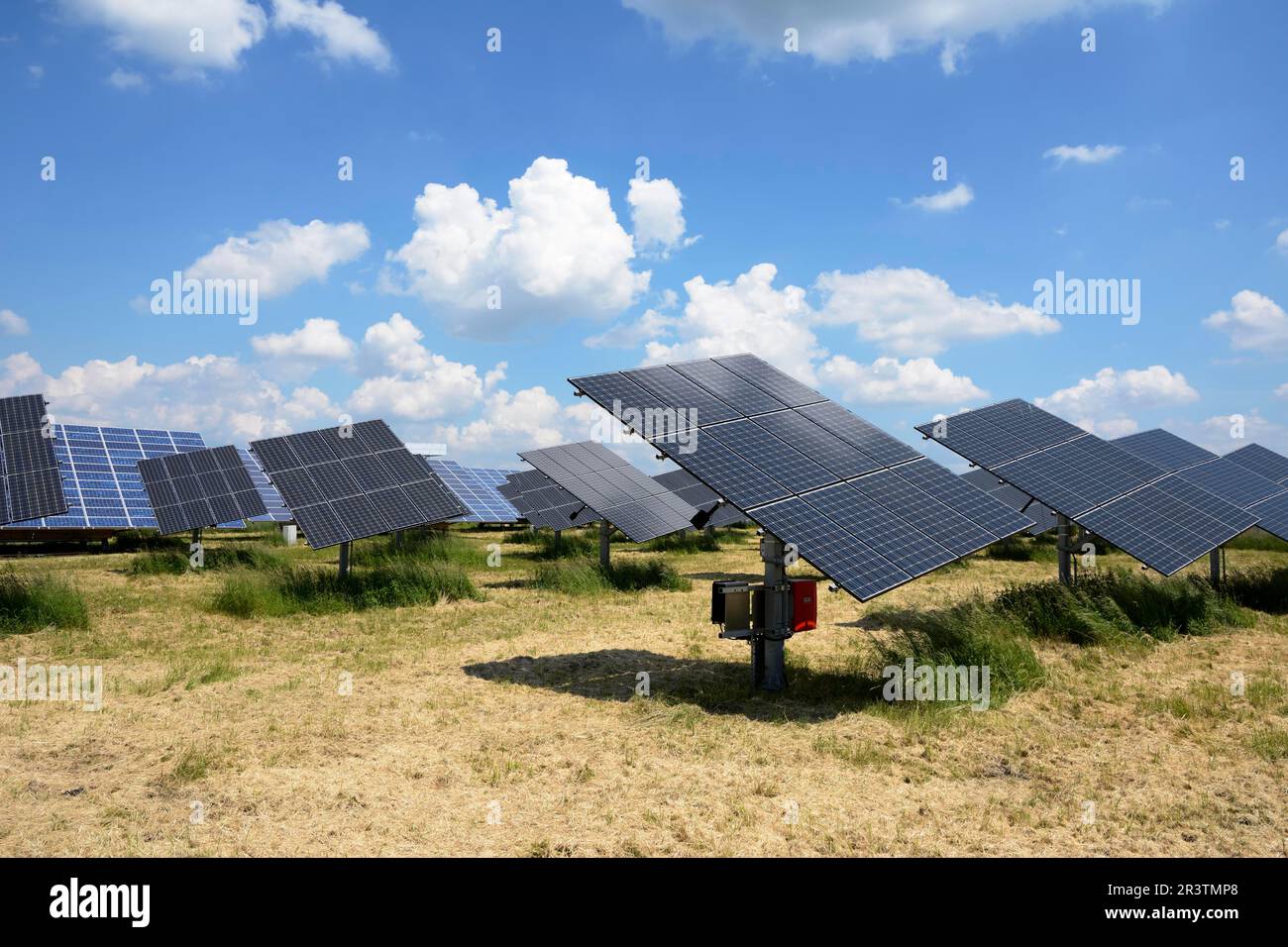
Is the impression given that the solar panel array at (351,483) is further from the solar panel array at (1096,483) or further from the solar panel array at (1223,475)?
the solar panel array at (1223,475)

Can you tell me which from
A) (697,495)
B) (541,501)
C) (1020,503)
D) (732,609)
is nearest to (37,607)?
(732,609)

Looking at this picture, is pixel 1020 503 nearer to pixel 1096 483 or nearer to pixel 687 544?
pixel 687 544

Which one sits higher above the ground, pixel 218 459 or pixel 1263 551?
pixel 218 459

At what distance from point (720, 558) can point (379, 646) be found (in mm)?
18511

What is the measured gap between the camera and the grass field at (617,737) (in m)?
6.02

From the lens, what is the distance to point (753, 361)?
13.8 metres

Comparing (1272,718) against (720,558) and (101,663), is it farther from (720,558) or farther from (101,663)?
(720,558)

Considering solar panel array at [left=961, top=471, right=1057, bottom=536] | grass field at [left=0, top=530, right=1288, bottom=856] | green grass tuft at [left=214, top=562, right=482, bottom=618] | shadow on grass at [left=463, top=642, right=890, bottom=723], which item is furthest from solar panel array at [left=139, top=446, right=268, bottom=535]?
solar panel array at [left=961, top=471, right=1057, bottom=536]

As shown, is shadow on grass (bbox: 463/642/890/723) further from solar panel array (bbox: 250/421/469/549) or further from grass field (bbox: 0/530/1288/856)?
solar panel array (bbox: 250/421/469/549)

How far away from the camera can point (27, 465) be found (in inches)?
645

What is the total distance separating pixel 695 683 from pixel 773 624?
1.57 meters

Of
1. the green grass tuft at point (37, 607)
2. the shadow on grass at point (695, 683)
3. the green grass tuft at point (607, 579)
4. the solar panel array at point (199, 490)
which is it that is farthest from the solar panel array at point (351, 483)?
the solar panel array at point (199, 490)
